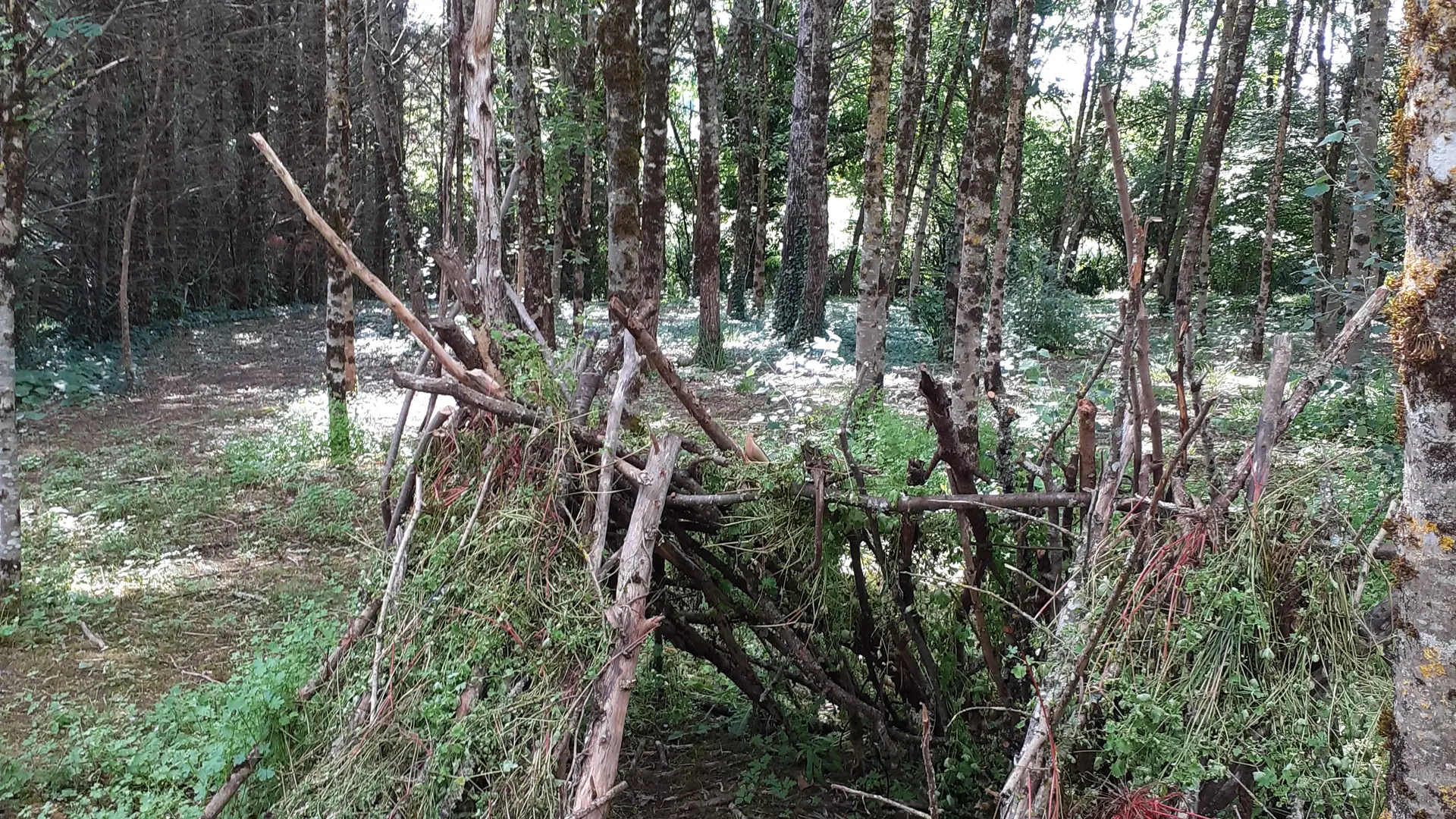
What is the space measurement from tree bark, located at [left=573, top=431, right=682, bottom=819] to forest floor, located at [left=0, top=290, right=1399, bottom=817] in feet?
2.28

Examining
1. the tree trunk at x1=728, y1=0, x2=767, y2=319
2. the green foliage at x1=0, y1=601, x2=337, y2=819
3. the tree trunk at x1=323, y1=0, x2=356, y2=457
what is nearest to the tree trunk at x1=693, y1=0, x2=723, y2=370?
the tree trunk at x1=728, y1=0, x2=767, y2=319

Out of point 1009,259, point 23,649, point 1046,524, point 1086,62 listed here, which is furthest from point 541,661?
point 1086,62

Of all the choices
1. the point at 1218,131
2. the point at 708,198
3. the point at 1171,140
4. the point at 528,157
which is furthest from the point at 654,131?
the point at 1171,140

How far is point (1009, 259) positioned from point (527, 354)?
1496cm

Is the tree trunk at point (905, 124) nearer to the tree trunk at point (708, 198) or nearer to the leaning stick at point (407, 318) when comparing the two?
the tree trunk at point (708, 198)

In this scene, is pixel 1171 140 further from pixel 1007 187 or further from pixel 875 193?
pixel 875 193

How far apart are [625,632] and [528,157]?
8738 mm

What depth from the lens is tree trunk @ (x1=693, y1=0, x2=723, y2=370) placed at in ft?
41.6

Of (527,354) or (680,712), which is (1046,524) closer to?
(527,354)

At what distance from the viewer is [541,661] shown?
2.86m

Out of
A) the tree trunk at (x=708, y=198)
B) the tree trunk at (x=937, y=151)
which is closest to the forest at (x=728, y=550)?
the tree trunk at (x=708, y=198)

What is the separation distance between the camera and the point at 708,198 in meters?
14.4

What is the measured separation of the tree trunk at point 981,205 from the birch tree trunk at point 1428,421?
4.84 m

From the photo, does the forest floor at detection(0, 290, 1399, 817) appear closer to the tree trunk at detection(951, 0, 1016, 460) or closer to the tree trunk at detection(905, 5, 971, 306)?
the tree trunk at detection(951, 0, 1016, 460)
